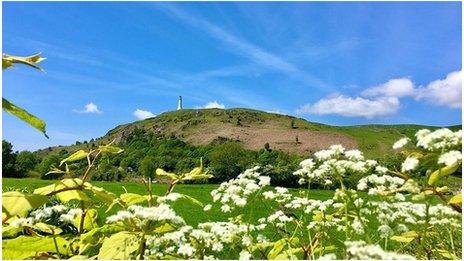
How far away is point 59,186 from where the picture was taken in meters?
2.54

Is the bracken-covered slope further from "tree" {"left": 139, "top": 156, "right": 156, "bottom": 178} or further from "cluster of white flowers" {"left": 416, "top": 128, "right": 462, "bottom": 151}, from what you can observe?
"cluster of white flowers" {"left": 416, "top": 128, "right": 462, "bottom": 151}

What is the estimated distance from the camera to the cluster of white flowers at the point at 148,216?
228cm

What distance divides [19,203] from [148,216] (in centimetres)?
52

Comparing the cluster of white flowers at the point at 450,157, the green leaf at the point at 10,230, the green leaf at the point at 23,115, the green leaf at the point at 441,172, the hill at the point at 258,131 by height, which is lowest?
the green leaf at the point at 10,230

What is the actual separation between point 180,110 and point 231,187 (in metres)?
145

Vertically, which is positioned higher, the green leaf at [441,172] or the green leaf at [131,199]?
the green leaf at [441,172]

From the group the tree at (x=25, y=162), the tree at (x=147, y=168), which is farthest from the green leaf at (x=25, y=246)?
the tree at (x=25, y=162)

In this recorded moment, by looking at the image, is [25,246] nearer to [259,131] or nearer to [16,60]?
[16,60]

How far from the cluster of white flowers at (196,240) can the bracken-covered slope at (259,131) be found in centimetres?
7761

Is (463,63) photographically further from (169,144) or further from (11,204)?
(169,144)

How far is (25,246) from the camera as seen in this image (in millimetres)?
2539

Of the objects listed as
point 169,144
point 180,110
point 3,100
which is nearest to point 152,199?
point 3,100

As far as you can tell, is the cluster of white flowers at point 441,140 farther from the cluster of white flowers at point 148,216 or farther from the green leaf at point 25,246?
the green leaf at point 25,246

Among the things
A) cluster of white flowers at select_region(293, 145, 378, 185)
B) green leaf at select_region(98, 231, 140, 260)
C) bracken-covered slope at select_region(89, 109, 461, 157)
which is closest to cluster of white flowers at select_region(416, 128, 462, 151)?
cluster of white flowers at select_region(293, 145, 378, 185)
